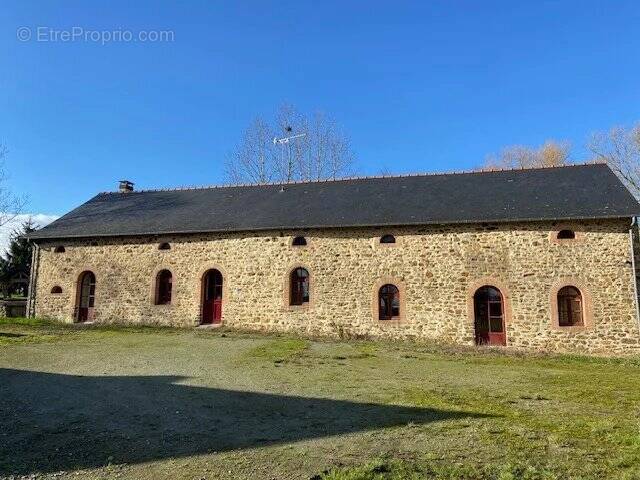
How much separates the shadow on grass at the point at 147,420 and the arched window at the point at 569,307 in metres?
8.40

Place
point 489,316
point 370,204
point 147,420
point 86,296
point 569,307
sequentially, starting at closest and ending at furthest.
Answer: point 147,420 < point 569,307 < point 489,316 < point 370,204 < point 86,296

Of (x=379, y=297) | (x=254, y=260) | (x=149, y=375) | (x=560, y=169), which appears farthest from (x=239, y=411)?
(x=560, y=169)

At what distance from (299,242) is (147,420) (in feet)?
32.5

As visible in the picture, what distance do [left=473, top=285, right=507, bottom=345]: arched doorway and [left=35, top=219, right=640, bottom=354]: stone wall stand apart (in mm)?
262

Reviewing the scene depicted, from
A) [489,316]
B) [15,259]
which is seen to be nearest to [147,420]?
[489,316]

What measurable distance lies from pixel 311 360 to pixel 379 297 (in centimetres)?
449

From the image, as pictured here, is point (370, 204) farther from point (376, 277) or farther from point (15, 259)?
point (15, 259)

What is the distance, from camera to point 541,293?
41.9 ft

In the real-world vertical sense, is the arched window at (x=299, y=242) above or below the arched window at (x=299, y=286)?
above

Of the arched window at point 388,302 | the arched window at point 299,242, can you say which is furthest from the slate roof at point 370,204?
the arched window at point 388,302

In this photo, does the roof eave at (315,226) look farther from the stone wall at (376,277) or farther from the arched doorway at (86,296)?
the arched doorway at (86,296)

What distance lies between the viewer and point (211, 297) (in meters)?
16.0

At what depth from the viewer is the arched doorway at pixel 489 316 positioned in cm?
1317

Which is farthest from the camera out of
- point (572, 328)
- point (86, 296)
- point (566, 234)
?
point (86, 296)
